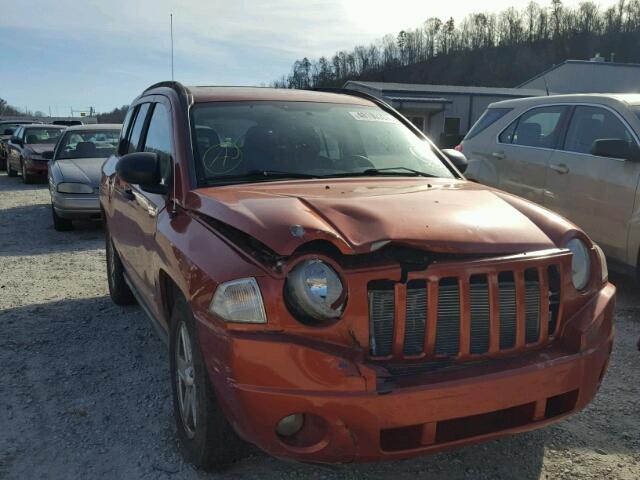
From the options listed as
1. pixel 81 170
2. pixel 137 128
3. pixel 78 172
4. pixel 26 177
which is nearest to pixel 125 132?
pixel 137 128

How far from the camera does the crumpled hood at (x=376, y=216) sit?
7.23 feet

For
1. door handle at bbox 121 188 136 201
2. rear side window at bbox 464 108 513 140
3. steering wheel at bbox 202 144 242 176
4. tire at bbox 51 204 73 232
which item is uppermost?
rear side window at bbox 464 108 513 140

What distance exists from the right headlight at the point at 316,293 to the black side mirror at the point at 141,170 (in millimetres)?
1323

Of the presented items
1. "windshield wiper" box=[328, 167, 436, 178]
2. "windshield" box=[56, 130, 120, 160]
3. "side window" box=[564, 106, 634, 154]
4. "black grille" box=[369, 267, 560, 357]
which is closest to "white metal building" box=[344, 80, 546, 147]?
"windshield" box=[56, 130, 120, 160]

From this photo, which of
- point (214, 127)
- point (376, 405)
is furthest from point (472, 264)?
point (214, 127)

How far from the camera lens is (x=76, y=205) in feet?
27.7

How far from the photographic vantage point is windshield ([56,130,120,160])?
33.4ft

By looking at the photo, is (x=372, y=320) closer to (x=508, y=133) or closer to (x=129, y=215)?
(x=129, y=215)

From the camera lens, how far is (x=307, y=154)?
3359mm

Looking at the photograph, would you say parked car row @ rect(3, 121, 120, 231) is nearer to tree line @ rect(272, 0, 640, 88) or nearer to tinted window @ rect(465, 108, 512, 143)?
tinted window @ rect(465, 108, 512, 143)

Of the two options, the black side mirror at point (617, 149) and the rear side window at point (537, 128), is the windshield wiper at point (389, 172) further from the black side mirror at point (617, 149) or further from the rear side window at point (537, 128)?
the rear side window at point (537, 128)

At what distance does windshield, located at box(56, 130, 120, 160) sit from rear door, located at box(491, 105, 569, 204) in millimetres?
6697

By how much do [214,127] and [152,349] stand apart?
1.76m

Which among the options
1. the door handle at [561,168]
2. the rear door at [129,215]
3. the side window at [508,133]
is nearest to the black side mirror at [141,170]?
the rear door at [129,215]
